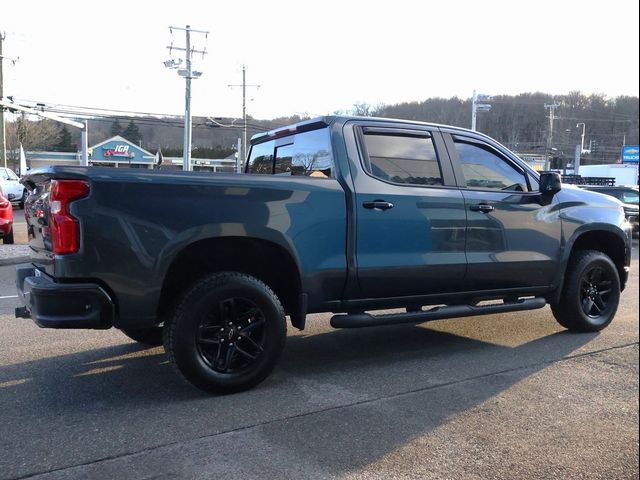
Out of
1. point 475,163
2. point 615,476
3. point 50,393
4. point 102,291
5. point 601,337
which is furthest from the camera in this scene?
point 601,337

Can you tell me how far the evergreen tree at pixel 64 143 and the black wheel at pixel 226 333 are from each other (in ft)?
151

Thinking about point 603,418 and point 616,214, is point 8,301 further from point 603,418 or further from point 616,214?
point 616,214

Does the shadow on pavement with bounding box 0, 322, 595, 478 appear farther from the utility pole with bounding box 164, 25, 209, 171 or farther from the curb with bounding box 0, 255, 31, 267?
the utility pole with bounding box 164, 25, 209, 171

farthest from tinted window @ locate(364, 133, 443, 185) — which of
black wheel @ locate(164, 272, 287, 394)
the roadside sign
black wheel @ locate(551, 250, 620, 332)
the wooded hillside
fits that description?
the roadside sign

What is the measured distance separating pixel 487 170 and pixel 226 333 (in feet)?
9.43

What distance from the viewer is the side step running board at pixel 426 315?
4.33 m

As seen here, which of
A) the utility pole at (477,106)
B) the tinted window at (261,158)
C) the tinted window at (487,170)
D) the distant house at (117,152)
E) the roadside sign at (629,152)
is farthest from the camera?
the distant house at (117,152)

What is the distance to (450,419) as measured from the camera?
356cm

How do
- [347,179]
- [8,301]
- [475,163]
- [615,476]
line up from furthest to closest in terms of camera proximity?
[8,301], [475,163], [347,179], [615,476]

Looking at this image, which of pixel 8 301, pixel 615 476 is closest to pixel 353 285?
pixel 615 476

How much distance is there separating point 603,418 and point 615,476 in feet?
2.61

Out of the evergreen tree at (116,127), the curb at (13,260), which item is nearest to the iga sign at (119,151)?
the evergreen tree at (116,127)

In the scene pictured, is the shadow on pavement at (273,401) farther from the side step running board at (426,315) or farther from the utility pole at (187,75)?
the utility pole at (187,75)

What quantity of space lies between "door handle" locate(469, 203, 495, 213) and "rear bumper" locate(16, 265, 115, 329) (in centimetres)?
305
